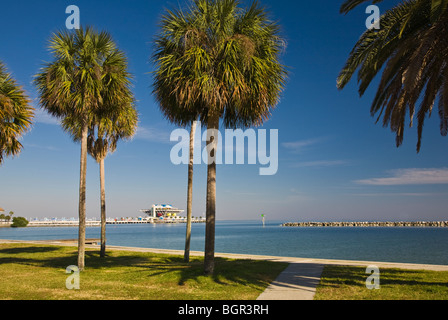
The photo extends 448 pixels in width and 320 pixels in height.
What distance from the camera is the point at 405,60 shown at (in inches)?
456

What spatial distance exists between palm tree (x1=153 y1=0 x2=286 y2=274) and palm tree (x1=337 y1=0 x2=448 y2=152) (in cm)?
309

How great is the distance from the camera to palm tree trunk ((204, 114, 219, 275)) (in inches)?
539

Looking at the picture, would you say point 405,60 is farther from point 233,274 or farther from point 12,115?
point 12,115

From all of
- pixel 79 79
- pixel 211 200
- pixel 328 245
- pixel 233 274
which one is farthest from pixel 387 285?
pixel 328 245

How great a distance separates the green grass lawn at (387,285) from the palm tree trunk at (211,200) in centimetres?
431

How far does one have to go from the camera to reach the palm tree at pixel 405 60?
993cm

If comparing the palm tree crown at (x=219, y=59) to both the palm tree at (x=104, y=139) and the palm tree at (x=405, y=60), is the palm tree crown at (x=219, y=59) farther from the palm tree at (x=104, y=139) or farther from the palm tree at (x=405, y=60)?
the palm tree at (x=104, y=139)

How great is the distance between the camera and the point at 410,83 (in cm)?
965

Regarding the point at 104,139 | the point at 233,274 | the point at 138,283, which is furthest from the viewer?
the point at 104,139

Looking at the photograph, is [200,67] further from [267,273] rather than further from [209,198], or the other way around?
[267,273]

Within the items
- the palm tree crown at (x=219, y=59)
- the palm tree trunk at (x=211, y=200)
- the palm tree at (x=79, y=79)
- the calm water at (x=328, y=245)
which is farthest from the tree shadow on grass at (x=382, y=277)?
the calm water at (x=328, y=245)

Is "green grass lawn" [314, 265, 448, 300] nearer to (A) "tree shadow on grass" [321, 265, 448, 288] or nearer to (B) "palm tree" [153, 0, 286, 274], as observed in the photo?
(A) "tree shadow on grass" [321, 265, 448, 288]

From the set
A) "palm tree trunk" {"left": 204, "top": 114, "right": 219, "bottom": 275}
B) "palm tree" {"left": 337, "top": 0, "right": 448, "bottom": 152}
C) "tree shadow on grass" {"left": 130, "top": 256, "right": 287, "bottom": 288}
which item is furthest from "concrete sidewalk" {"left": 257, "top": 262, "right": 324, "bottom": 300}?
"palm tree" {"left": 337, "top": 0, "right": 448, "bottom": 152}

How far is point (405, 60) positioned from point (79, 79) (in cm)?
1337
